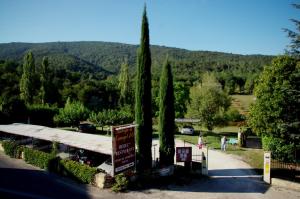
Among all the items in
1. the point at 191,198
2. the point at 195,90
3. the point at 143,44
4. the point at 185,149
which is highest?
the point at 143,44

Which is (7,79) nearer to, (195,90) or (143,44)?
(195,90)

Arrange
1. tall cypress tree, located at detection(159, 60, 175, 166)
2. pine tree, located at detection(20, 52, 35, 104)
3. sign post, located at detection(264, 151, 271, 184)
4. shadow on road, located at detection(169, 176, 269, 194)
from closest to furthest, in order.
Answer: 1. shadow on road, located at detection(169, 176, 269, 194)
2. sign post, located at detection(264, 151, 271, 184)
3. tall cypress tree, located at detection(159, 60, 175, 166)
4. pine tree, located at detection(20, 52, 35, 104)

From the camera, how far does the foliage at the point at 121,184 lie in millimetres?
16438

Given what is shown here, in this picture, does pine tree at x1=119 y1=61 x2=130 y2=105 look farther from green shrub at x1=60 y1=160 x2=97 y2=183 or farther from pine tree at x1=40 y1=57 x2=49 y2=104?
green shrub at x1=60 y1=160 x2=97 y2=183

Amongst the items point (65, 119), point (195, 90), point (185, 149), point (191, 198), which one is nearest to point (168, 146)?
point (185, 149)

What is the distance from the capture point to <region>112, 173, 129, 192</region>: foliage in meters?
16.4

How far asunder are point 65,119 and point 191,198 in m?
28.1

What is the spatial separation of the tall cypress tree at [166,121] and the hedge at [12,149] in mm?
11220

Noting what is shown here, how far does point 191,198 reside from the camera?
51.7 ft

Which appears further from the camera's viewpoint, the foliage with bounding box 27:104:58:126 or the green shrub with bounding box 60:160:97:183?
the foliage with bounding box 27:104:58:126

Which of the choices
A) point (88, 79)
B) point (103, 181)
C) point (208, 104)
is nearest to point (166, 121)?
point (103, 181)

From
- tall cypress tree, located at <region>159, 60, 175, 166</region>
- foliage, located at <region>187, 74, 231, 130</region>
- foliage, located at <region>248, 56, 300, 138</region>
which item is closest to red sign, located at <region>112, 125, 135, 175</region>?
tall cypress tree, located at <region>159, 60, 175, 166</region>

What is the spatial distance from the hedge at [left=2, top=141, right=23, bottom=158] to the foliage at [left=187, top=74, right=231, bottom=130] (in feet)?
68.0

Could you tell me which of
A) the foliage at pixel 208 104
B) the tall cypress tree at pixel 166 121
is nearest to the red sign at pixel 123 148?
the tall cypress tree at pixel 166 121
